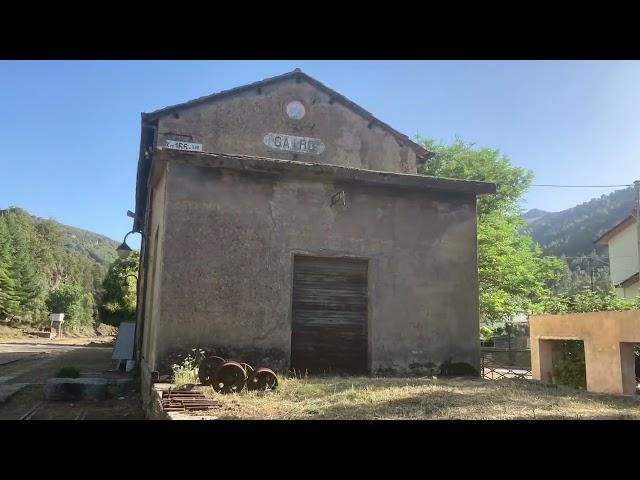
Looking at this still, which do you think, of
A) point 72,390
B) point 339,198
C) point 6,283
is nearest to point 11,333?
point 6,283

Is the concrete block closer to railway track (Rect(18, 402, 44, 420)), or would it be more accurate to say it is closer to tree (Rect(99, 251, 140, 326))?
railway track (Rect(18, 402, 44, 420))

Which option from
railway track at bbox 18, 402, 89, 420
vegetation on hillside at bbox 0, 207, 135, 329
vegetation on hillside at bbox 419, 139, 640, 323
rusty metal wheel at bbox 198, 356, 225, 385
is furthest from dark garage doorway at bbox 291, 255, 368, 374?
vegetation on hillside at bbox 0, 207, 135, 329

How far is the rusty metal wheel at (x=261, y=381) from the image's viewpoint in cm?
755

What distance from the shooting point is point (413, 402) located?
6.44 metres

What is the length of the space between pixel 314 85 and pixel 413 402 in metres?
11.7

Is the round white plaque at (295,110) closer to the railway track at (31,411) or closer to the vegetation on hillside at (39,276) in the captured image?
the railway track at (31,411)

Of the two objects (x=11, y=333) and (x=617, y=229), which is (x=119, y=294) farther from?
(x=617, y=229)

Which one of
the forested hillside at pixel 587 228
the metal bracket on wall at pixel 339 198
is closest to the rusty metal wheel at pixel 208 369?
the metal bracket on wall at pixel 339 198

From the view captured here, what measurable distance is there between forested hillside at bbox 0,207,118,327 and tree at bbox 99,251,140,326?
14.3 m

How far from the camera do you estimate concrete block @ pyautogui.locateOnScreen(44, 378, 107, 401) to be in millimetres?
10388

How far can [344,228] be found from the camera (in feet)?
33.3

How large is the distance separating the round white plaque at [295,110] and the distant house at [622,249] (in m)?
27.7
